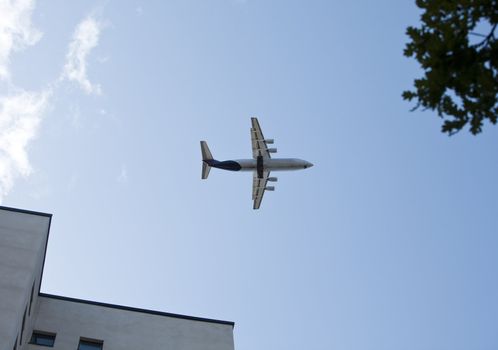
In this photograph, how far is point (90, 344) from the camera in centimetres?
3288

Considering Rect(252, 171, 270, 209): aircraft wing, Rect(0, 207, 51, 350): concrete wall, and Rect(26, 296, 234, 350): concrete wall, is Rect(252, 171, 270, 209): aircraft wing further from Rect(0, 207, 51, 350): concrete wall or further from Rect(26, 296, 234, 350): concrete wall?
Rect(0, 207, 51, 350): concrete wall

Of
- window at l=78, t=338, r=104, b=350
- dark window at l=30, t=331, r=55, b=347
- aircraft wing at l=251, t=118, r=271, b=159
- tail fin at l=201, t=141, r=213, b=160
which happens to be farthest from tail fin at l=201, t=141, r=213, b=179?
dark window at l=30, t=331, r=55, b=347

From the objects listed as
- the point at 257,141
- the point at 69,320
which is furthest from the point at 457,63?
the point at 257,141

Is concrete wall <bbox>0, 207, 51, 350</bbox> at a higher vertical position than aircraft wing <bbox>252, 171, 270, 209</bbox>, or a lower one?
lower

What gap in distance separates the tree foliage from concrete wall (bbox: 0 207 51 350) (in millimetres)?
20701

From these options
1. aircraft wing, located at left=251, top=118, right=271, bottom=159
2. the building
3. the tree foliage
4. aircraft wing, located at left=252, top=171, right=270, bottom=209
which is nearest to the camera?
the tree foliage

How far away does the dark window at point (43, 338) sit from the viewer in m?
32.6

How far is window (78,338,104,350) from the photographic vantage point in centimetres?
3272

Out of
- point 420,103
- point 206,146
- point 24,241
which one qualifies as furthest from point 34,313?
point 420,103

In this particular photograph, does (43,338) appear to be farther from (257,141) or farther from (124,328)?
(257,141)

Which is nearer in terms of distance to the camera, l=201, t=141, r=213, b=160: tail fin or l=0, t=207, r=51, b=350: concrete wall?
l=0, t=207, r=51, b=350: concrete wall

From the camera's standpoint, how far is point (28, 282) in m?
29.0

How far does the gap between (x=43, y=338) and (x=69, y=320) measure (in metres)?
1.49

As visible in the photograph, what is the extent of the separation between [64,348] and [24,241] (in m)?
5.75
